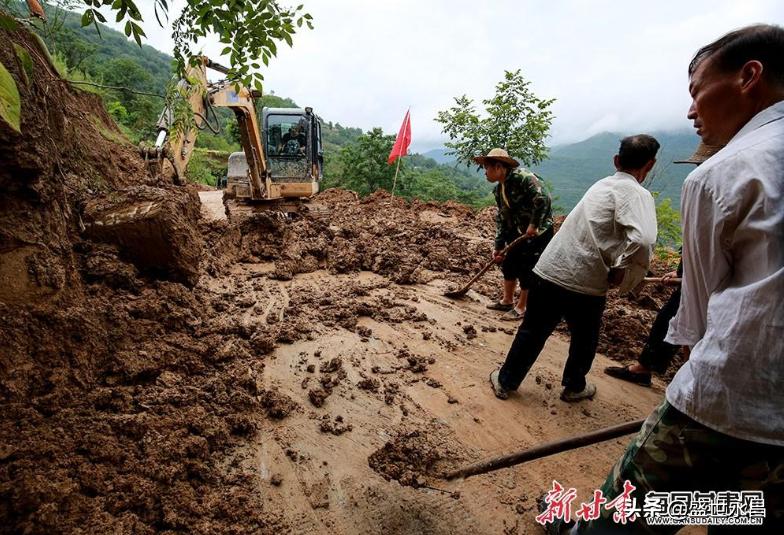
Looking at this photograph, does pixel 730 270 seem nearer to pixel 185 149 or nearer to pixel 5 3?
pixel 5 3

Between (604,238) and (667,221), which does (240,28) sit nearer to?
(604,238)

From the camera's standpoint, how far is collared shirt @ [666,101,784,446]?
2.97ft

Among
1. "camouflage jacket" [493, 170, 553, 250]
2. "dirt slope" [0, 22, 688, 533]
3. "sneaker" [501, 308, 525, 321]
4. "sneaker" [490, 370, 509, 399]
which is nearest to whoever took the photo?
"dirt slope" [0, 22, 688, 533]

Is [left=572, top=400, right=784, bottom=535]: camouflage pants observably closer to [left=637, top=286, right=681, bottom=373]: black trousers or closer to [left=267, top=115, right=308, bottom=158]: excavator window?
[left=637, top=286, right=681, bottom=373]: black trousers

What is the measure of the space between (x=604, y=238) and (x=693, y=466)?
1568mm

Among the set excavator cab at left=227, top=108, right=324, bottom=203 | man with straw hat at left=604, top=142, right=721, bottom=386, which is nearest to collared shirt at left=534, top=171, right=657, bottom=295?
man with straw hat at left=604, top=142, right=721, bottom=386

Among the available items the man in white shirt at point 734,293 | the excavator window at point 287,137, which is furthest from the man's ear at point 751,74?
the excavator window at point 287,137

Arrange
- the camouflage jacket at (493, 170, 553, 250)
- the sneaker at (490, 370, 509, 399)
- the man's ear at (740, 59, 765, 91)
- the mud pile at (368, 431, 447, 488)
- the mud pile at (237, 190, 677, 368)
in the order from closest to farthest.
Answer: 1. the man's ear at (740, 59, 765, 91)
2. the mud pile at (368, 431, 447, 488)
3. the sneaker at (490, 370, 509, 399)
4. the camouflage jacket at (493, 170, 553, 250)
5. the mud pile at (237, 190, 677, 368)

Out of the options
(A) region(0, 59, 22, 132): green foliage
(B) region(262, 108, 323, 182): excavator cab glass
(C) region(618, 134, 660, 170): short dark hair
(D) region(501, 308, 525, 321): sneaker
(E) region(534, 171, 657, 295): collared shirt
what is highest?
(B) region(262, 108, 323, 182): excavator cab glass

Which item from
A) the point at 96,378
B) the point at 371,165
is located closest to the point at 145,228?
the point at 96,378

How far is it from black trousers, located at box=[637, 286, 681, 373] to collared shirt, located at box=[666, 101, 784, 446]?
86.2 inches

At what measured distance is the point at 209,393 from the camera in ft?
7.84

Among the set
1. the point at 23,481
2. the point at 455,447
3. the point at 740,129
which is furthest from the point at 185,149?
the point at 740,129

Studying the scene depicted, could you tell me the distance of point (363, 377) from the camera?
2.96m
